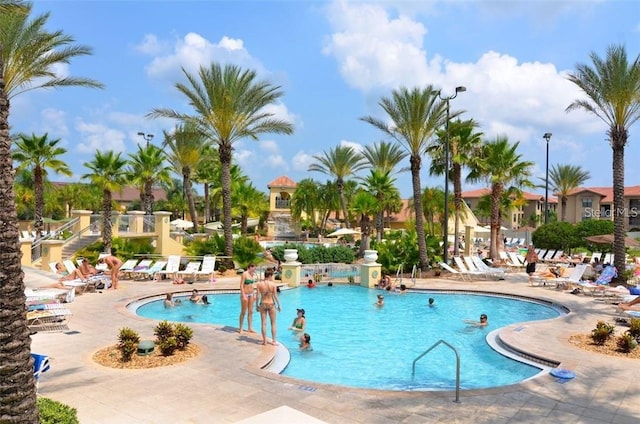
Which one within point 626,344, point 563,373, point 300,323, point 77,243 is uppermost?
point 77,243

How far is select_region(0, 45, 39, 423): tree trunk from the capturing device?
448 cm

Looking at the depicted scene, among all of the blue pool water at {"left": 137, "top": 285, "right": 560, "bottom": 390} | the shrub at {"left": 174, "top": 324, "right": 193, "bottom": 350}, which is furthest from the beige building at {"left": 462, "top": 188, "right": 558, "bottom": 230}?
the shrub at {"left": 174, "top": 324, "right": 193, "bottom": 350}

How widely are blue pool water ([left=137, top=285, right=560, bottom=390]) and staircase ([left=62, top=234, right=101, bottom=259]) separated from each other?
9488 mm

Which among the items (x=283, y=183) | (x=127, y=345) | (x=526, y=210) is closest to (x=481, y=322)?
(x=127, y=345)

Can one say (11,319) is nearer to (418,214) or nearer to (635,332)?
(635,332)

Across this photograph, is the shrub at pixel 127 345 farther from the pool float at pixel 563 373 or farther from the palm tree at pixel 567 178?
the palm tree at pixel 567 178

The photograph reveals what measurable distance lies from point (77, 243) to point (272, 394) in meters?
20.8

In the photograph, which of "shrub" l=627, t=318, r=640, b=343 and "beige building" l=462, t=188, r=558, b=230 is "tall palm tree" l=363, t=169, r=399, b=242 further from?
"beige building" l=462, t=188, r=558, b=230

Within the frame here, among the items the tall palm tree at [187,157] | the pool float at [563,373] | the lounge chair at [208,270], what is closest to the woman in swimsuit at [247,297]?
the pool float at [563,373]

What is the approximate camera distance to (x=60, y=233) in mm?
25500

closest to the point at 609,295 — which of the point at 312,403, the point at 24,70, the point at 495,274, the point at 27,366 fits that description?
the point at 495,274

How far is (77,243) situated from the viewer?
2480 cm

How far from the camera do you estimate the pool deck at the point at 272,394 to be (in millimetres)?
6793

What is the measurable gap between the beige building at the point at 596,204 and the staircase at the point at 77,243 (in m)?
69.0
